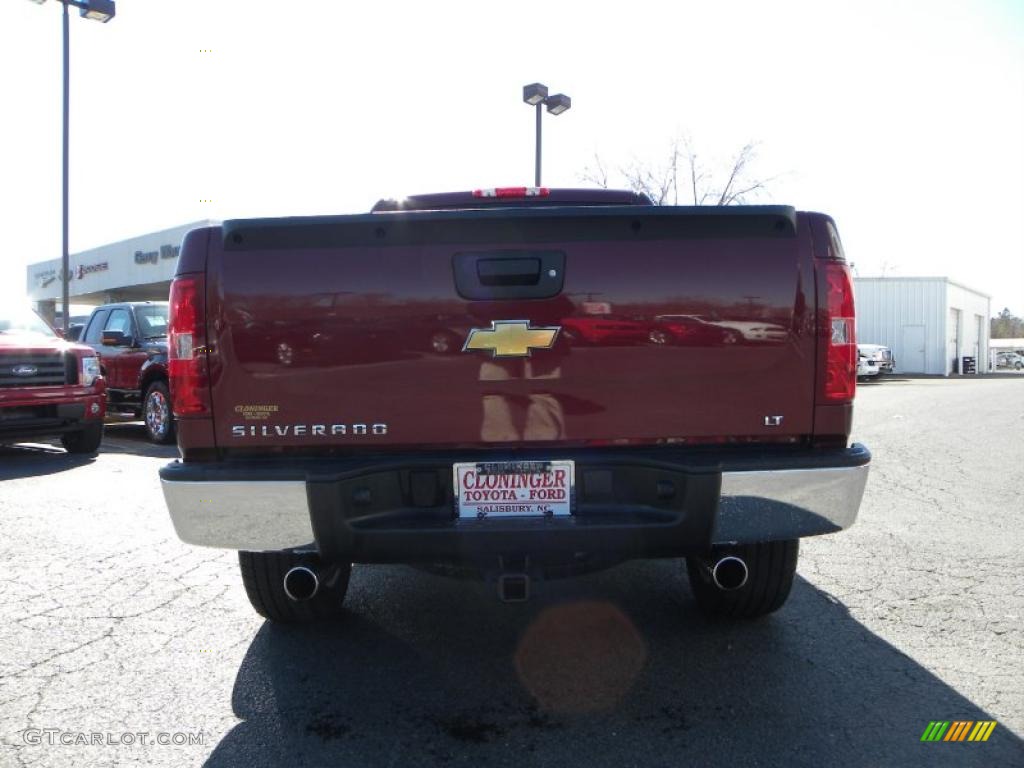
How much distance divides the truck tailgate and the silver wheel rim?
8.02 m

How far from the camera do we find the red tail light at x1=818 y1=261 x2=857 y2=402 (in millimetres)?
2785

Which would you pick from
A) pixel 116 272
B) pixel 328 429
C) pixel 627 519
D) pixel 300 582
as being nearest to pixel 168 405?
pixel 300 582

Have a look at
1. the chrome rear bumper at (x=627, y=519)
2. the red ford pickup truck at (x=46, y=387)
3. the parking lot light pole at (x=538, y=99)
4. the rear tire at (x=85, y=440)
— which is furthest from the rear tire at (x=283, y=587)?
the parking lot light pole at (x=538, y=99)

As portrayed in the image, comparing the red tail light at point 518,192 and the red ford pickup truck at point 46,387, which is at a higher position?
the red tail light at point 518,192

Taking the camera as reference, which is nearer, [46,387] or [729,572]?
[729,572]

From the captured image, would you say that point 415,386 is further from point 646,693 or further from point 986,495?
point 986,495

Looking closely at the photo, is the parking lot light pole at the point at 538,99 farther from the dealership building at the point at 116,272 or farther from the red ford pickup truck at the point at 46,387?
the dealership building at the point at 116,272

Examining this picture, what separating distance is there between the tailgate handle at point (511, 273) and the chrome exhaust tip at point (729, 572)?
4.71 ft

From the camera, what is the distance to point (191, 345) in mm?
2805

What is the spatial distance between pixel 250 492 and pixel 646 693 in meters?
1.61

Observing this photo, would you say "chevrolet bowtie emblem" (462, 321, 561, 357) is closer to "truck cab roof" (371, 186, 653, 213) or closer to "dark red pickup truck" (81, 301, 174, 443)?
"truck cab roof" (371, 186, 653, 213)

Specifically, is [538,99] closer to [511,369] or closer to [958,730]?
[511,369]

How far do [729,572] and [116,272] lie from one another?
130 ft

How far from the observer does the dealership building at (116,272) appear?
1309 inches
